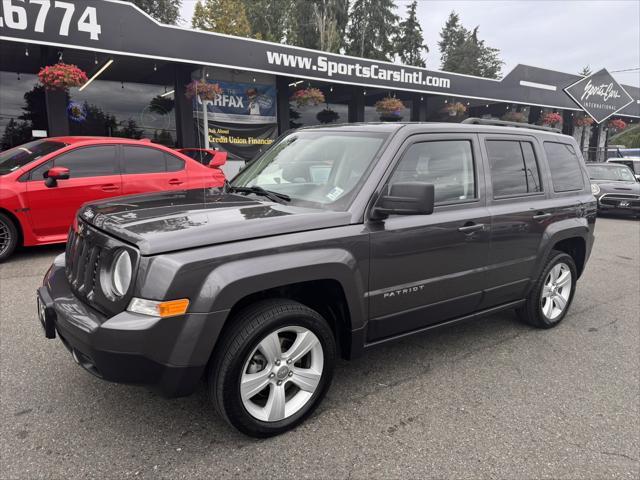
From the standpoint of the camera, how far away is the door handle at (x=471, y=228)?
3.31 meters

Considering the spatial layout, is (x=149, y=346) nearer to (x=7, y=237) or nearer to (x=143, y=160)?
(x=7, y=237)

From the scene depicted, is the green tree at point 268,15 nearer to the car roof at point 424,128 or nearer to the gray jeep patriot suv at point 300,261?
the car roof at point 424,128

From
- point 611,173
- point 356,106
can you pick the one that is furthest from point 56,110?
point 611,173

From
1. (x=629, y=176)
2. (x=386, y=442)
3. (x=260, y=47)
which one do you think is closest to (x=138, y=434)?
(x=386, y=442)

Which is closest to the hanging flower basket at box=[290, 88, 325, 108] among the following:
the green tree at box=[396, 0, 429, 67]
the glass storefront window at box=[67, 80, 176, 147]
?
the glass storefront window at box=[67, 80, 176, 147]

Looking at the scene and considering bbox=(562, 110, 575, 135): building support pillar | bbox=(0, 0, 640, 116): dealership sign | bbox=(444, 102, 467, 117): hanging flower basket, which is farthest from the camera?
bbox=(562, 110, 575, 135): building support pillar

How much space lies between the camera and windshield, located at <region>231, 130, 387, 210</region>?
299 centimetres

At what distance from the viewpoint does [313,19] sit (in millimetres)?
39406

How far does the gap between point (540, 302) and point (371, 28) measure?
43973 millimetres

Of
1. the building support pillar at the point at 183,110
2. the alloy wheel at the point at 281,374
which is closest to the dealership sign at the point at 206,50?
the building support pillar at the point at 183,110

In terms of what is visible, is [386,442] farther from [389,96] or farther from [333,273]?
[389,96]

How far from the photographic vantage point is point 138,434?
2605mm

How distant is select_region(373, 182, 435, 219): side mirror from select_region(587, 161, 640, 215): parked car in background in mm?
11541

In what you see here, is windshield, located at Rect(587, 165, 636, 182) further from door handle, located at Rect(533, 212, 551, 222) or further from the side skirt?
the side skirt
